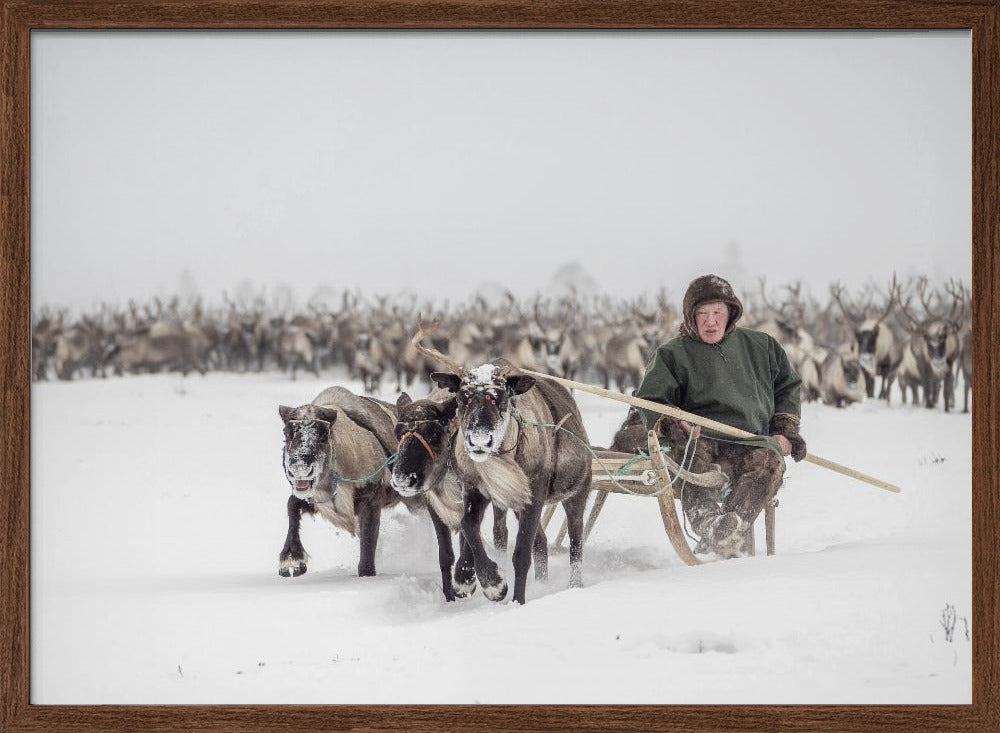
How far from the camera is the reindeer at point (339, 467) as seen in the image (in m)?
5.77

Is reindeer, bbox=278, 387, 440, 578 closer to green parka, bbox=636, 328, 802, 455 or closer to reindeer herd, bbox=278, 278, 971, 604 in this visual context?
reindeer herd, bbox=278, 278, 971, 604

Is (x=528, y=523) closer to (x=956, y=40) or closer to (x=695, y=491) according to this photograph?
(x=695, y=491)

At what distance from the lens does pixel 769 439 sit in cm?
581

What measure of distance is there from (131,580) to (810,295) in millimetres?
4172

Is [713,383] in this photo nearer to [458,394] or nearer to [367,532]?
[458,394]

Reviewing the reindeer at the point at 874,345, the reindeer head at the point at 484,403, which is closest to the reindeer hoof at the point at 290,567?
the reindeer head at the point at 484,403

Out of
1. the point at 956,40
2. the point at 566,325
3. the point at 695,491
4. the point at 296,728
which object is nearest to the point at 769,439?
the point at 695,491

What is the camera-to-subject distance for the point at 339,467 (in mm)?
6004

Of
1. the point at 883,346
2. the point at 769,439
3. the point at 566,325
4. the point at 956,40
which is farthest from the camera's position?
the point at 566,325

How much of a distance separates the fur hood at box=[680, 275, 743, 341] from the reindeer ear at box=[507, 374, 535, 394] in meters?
1.02

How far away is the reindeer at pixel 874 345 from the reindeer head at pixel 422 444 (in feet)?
7.80

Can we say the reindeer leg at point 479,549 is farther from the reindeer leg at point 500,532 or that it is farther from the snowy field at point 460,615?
the reindeer leg at point 500,532

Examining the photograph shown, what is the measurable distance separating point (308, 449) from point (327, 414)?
21 cm

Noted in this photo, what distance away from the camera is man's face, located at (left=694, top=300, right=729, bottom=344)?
578 cm
